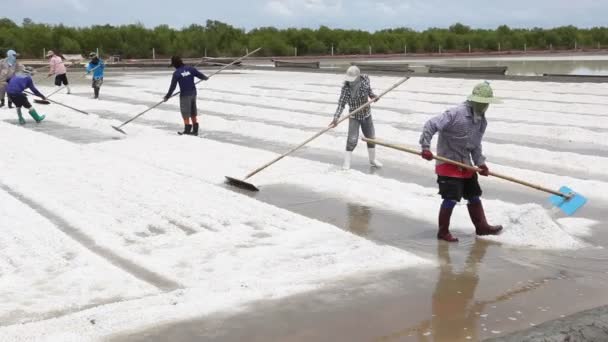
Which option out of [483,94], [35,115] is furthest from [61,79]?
[483,94]

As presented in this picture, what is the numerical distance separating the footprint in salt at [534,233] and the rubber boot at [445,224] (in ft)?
1.15

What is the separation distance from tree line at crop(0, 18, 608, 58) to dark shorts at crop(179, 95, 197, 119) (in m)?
37.6

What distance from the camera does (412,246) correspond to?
637cm

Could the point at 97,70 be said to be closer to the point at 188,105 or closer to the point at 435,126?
the point at 188,105

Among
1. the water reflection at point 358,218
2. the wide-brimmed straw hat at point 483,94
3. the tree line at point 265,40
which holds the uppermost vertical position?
the tree line at point 265,40

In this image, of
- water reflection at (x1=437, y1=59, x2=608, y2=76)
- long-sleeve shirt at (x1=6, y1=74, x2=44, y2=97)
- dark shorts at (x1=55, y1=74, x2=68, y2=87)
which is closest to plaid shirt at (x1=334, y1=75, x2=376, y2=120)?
long-sleeve shirt at (x1=6, y1=74, x2=44, y2=97)

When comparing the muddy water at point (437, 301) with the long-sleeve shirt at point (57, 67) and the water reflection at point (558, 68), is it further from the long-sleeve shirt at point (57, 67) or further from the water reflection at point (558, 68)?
the water reflection at point (558, 68)

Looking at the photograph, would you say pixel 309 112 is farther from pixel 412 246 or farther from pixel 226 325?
pixel 226 325

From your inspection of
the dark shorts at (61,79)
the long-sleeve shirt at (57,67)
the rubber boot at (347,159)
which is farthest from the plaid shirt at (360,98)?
the long-sleeve shirt at (57,67)

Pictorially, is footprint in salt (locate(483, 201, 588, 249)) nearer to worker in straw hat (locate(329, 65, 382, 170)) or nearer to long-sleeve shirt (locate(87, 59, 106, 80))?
worker in straw hat (locate(329, 65, 382, 170))

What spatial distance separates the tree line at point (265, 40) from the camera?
4928 centimetres

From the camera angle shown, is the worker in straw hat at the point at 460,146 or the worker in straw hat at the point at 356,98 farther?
the worker in straw hat at the point at 356,98

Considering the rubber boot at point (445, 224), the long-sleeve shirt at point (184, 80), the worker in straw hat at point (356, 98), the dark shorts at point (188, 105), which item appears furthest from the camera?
the dark shorts at point (188, 105)

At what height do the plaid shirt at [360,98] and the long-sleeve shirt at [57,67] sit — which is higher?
the long-sleeve shirt at [57,67]
